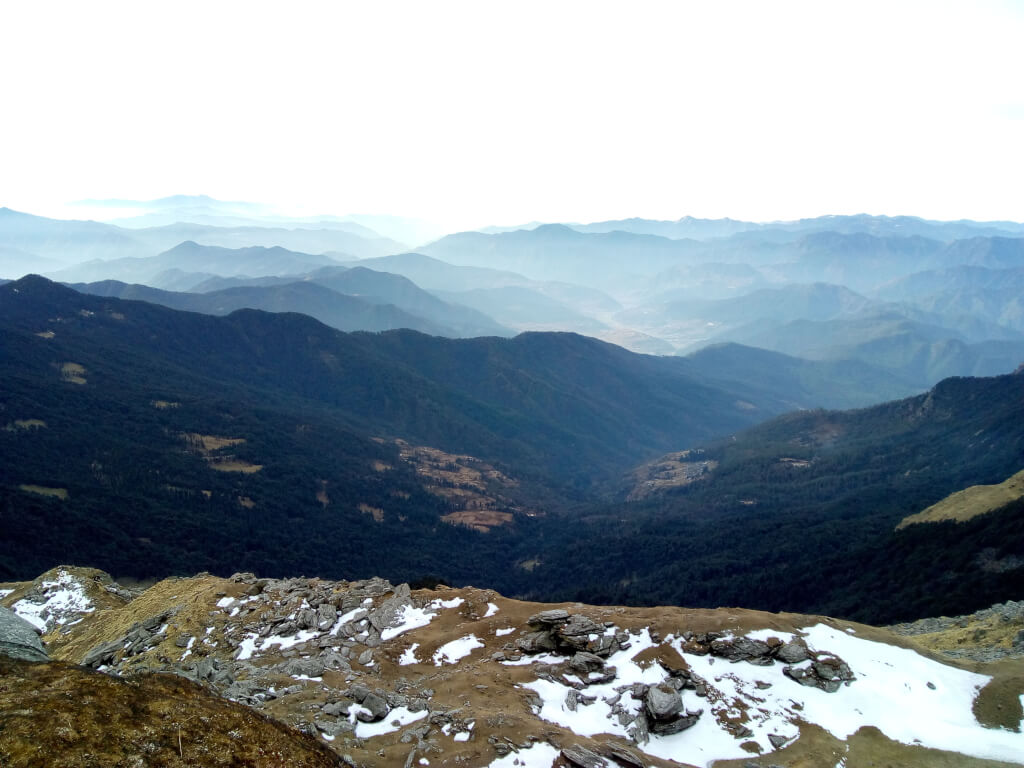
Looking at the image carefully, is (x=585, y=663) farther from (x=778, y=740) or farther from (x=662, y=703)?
(x=778, y=740)

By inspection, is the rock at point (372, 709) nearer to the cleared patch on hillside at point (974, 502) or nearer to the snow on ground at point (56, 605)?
the snow on ground at point (56, 605)

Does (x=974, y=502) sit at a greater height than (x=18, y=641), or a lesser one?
lesser

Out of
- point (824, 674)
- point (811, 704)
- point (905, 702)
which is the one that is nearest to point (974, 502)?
point (905, 702)

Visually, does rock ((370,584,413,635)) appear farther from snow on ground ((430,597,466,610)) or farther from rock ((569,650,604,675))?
rock ((569,650,604,675))

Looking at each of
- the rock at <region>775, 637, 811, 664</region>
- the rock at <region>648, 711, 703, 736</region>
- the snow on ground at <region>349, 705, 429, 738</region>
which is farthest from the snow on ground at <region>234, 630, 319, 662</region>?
the rock at <region>775, 637, 811, 664</region>

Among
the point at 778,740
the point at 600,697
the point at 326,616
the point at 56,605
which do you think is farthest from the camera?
the point at 56,605

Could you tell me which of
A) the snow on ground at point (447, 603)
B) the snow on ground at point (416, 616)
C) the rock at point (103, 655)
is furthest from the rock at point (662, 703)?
the rock at point (103, 655)
